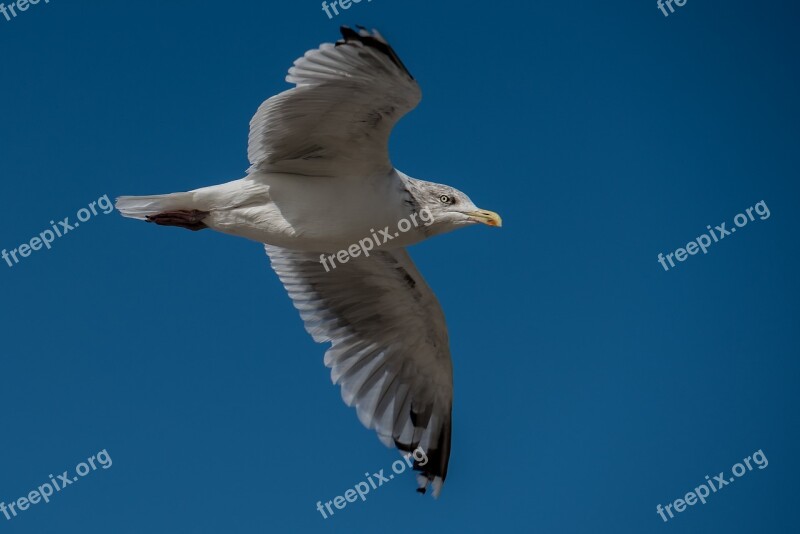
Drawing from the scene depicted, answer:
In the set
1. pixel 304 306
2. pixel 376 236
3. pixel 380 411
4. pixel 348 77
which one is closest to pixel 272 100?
pixel 348 77

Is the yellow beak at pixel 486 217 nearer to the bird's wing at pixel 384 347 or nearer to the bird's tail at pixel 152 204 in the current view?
the bird's wing at pixel 384 347

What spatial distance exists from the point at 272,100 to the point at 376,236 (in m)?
1.03

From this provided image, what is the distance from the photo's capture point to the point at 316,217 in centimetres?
670

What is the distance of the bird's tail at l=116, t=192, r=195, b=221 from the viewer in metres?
6.65

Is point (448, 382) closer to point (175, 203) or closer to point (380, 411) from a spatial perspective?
point (380, 411)

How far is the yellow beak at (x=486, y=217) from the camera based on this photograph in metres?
6.75

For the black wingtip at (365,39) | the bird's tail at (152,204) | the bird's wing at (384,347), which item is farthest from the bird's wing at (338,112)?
the bird's wing at (384,347)

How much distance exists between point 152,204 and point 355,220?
120cm

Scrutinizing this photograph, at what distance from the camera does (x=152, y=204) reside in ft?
22.1

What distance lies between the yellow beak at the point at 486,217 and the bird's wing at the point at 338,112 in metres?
0.59

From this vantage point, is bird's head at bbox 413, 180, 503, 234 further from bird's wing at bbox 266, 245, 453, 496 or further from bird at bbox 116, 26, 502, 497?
bird's wing at bbox 266, 245, 453, 496

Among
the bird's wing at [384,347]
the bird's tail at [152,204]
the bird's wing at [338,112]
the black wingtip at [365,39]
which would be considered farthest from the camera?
the bird's wing at [384,347]

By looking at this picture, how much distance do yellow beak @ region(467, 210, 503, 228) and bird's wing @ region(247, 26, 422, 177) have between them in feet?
1.92

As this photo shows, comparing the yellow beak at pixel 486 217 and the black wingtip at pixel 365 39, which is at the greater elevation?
the black wingtip at pixel 365 39
